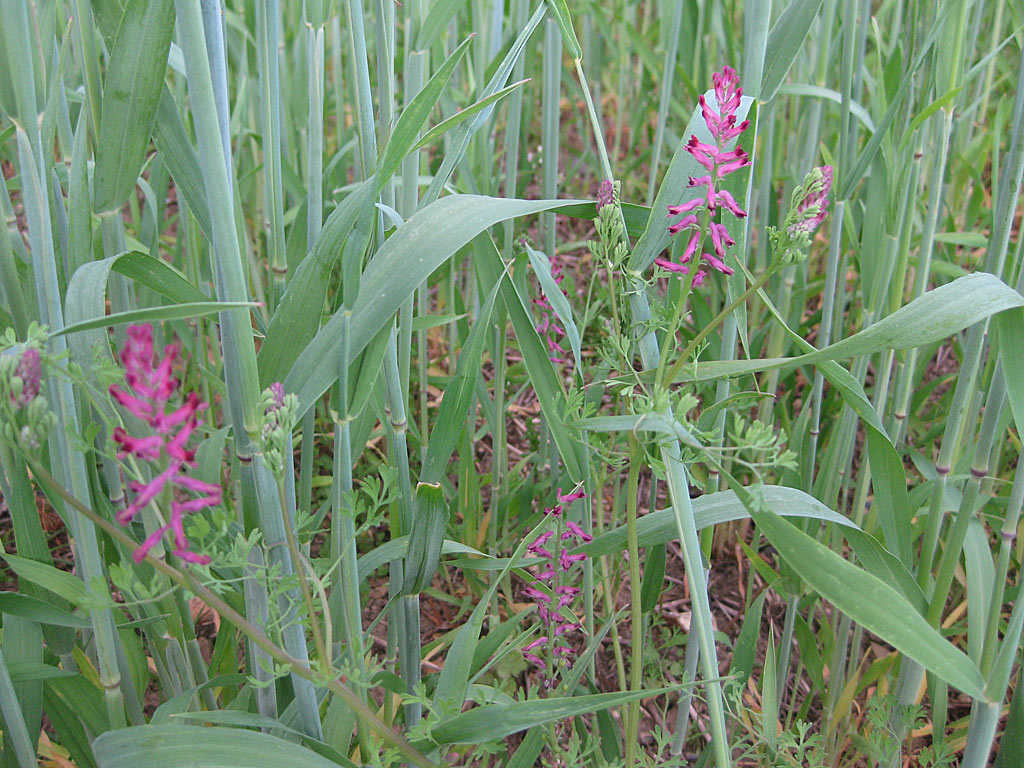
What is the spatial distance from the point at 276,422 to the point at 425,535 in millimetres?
212

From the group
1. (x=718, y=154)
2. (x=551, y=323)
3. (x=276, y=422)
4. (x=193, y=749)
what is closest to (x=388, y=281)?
(x=276, y=422)

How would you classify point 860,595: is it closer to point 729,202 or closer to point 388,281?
point 729,202

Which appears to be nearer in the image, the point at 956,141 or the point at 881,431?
the point at 881,431

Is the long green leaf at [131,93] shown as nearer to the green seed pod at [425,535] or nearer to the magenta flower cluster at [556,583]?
the green seed pod at [425,535]

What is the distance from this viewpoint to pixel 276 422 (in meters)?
0.55

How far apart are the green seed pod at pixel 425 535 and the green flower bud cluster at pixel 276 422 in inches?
6.6

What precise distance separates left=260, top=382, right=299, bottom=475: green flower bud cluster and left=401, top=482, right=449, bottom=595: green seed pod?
0.17 meters

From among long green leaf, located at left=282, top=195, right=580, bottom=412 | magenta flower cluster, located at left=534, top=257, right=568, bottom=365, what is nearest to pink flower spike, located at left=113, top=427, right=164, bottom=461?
long green leaf, located at left=282, top=195, right=580, bottom=412

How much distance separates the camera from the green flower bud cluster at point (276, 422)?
51 centimetres

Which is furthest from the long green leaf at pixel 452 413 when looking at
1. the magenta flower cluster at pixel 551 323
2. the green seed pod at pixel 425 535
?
the magenta flower cluster at pixel 551 323

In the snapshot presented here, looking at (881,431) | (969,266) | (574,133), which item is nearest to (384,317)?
(881,431)

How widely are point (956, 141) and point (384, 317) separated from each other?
1290mm

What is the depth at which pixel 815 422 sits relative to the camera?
1.07 meters

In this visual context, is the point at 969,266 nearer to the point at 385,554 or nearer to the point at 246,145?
the point at 385,554
